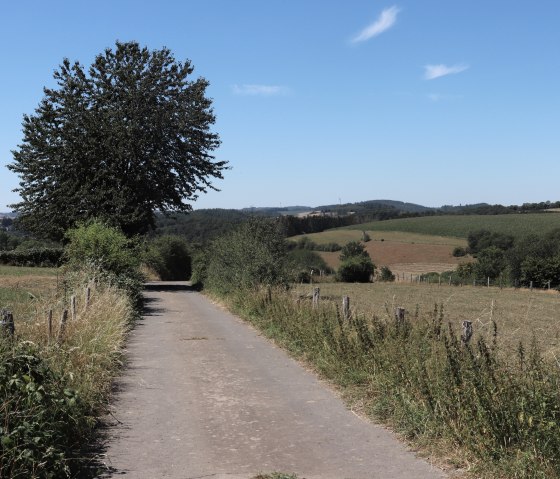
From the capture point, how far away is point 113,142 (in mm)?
38219

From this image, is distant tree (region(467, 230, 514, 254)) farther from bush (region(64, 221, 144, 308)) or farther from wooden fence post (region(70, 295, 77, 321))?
wooden fence post (region(70, 295, 77, 321))

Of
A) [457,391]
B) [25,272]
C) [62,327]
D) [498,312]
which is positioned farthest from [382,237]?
[457,391]

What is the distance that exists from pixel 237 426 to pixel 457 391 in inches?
103

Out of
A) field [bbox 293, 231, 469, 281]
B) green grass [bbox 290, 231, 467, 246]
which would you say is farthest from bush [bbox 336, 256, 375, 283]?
green grass [bbox 290, 231, 467, 246]

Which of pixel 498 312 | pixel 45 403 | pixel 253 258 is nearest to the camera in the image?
pixel 45 403

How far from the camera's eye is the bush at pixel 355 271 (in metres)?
71.5

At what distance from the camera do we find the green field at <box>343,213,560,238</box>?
116 m

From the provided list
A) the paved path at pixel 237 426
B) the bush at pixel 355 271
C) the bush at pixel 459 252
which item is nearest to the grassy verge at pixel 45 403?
the paved path at pixel 237 426

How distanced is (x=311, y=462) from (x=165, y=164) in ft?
119

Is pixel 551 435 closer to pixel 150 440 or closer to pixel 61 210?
pixel 150 440

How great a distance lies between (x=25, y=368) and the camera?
5992mm

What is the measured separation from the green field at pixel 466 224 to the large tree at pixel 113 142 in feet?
271

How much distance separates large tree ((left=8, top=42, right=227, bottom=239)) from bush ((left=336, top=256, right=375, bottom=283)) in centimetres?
3463

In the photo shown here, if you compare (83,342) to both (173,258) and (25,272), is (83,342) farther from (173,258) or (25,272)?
(173,258)
